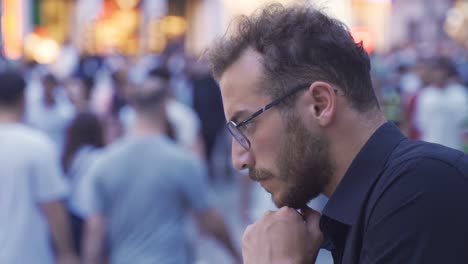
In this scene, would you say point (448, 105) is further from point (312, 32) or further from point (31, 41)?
point (31, 41)

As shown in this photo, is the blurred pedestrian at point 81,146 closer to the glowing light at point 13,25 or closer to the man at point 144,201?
the man at point 144,201

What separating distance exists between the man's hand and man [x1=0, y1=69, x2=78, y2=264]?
8.15 feet

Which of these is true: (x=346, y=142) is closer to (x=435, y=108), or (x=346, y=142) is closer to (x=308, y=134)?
(x=308, y=134)

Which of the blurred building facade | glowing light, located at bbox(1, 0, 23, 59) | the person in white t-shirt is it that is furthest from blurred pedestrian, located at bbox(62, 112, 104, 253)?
glowing light, located at bbox(1, 0, 23, 59)

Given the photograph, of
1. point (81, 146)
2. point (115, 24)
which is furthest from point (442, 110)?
point (115, 24)

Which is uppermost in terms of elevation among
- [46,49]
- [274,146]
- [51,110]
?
[46,49]

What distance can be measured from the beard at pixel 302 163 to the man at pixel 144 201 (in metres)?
2.70

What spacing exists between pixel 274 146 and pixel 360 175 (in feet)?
0.73

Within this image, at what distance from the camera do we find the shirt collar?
6.04 ft

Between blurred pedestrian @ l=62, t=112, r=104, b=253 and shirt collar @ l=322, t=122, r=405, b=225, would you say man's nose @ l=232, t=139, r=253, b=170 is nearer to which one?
shirt collar @ l=322, t=122, r=405, b=225

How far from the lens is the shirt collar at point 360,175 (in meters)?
1.84

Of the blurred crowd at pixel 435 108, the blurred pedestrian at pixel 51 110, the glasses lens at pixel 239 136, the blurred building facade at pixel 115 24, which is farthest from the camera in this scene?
the blurred building facade at pixel 115 24

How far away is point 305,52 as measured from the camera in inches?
76.5

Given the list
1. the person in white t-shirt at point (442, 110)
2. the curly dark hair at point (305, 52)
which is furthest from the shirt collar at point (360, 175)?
the person in white t-shirt at point (442, 110)
